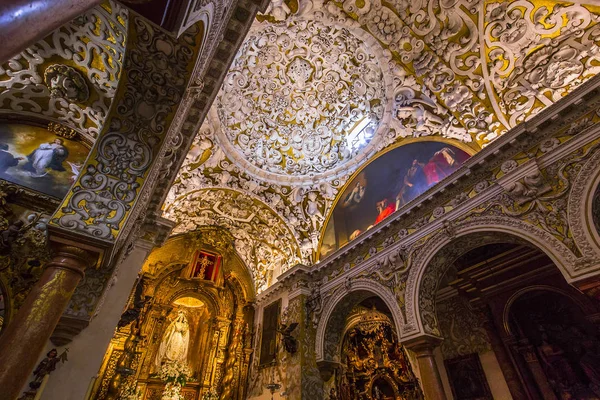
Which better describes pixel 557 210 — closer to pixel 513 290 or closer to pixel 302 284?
pixel 513 290

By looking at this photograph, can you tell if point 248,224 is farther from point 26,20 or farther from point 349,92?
point 26,20

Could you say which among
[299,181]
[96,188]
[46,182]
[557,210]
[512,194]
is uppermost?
[299,181]

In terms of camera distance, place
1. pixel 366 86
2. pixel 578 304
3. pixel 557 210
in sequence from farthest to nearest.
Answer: pixel 366 86 < pixel 578 304 < pixel 557 210

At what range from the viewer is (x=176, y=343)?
Result: 11391 mm

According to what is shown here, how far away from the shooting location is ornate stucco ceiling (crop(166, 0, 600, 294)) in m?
6.00

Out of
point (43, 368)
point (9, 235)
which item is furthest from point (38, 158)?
point (43, 368)

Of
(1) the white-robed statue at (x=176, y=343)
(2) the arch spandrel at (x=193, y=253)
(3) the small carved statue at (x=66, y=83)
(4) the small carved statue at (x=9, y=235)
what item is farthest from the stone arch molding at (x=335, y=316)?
(3) the small carved statue at (x=66, y=83)

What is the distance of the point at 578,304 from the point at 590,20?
6.33 metres

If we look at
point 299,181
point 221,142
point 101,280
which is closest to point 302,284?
point 299,181

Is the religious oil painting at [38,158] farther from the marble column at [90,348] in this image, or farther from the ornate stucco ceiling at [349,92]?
the ornate stucco ceiling at [349,92]

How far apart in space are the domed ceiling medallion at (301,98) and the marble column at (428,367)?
248 inches

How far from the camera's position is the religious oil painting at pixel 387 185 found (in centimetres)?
771

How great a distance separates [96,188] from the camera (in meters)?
3.84

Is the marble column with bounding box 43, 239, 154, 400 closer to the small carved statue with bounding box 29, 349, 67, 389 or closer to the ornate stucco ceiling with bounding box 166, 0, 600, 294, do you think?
the small carved statue with bounding box 29, 349, 67, 389
